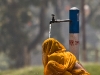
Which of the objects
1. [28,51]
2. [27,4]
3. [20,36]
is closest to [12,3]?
[27,4]

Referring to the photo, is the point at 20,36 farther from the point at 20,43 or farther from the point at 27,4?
the point at 27,4

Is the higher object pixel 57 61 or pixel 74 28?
pixel 74 28

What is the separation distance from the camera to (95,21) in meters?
18.3

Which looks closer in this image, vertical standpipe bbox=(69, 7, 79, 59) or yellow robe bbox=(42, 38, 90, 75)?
yellow robe bbox=(42, 38, 90, 75)

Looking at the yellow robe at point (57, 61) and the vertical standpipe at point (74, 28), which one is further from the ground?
the vertical standpipe at point (74, 28)

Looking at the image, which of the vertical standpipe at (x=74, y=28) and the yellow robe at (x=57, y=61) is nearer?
the yellow robe at (x=57, y=61)

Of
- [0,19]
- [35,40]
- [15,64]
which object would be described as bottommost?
[15,64]

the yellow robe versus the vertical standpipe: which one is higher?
the vertical standpipe

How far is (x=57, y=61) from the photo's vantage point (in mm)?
2488

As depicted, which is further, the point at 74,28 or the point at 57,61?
the point at 74,28

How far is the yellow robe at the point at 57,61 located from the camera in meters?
2.41

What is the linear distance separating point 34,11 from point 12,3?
3.23m

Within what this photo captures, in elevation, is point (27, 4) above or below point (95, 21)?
above

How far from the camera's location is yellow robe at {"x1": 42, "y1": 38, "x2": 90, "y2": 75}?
2.41m
